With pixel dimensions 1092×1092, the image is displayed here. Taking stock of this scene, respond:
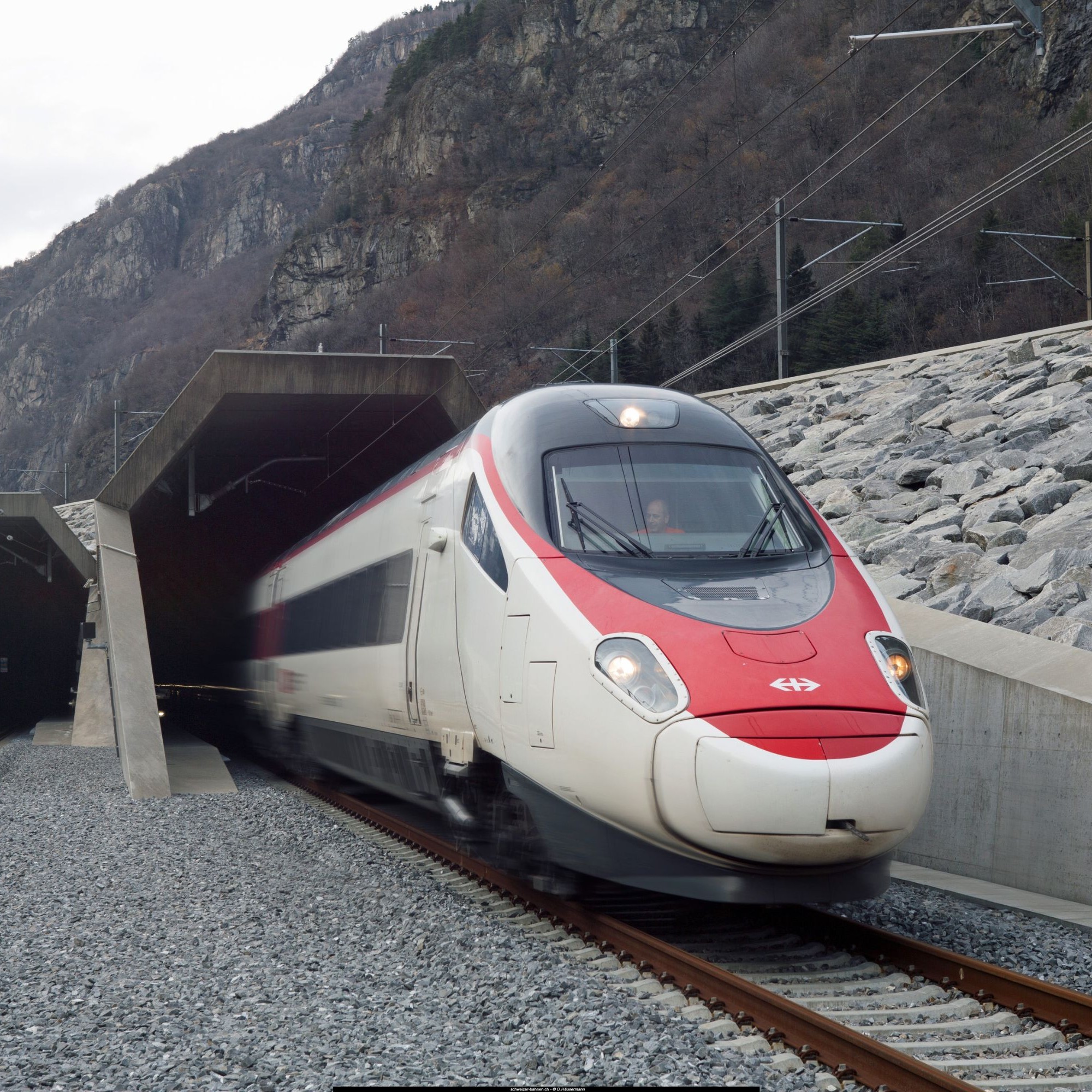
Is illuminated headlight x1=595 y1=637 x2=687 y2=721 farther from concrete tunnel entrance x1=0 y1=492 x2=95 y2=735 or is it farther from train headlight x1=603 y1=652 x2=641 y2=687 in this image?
concrete tunnel entrance x1=0 y1=492 x2=95 y2=735

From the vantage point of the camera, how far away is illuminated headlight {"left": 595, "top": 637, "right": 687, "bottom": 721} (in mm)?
5082

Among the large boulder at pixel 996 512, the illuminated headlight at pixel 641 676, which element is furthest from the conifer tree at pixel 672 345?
the illuminated headlight at pixel 641 676

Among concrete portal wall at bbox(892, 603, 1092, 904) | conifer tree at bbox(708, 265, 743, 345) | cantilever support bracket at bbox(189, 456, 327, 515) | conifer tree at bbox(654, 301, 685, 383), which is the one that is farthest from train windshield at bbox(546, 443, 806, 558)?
conifer tree at bbox(654, 301, 685, 383)

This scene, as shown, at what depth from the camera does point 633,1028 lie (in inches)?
A: 175

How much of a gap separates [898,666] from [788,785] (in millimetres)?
1077

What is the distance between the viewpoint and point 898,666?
553cm

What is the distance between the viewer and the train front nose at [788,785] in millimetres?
4812

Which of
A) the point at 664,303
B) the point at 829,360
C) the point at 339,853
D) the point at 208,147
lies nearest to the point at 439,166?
the point at 664,303

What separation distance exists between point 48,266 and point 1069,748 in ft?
578

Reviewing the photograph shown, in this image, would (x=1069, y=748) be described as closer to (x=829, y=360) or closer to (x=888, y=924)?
(x=888, y=924)

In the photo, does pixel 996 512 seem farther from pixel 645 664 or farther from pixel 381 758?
pixel 645 664

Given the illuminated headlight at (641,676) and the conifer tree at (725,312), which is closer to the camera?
the illuminated headlight at (641,676)

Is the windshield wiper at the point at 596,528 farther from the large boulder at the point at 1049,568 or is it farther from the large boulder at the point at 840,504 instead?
the large boulder at the point at 840,504

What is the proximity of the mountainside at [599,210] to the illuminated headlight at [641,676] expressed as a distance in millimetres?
27230
